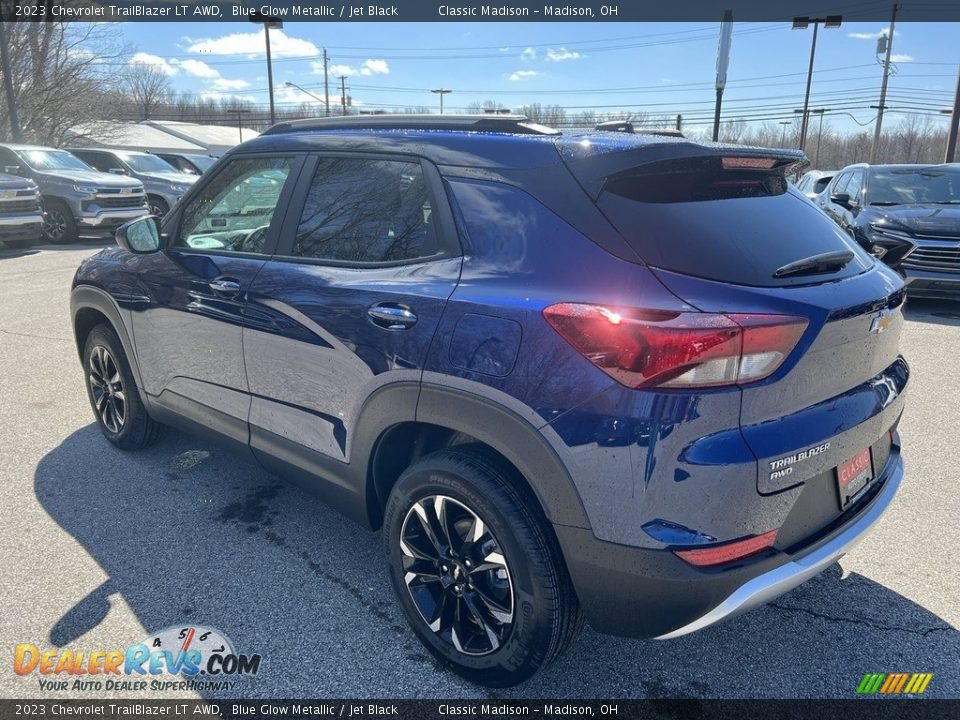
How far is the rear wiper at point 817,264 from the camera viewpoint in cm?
203

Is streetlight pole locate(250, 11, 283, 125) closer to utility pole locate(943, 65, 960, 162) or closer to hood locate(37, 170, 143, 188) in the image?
hood locate(37, 170, 143, 188)

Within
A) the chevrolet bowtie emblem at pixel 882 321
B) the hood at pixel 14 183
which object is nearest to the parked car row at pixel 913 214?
the chevrolet bowtie emblem at pixel 882 321

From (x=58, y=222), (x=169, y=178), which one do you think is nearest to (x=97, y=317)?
(x=58, y=222)

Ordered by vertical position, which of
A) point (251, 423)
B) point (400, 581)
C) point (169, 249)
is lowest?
point (400, 581)

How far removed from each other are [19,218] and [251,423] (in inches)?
479

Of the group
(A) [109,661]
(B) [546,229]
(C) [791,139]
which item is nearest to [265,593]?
(A) [109,661]

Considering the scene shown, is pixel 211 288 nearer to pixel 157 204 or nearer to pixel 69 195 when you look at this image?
pixel 69 195

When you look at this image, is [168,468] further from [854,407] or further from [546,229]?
[854,407]

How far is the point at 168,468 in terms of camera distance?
3.97 m

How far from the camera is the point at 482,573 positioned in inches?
89.2

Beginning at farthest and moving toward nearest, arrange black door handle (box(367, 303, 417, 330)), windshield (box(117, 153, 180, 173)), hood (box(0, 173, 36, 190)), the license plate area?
windshield (box(117, 153, 180, 173))
hood (box(0, 173, 36, 190))
black door handle (box(367, 303, 417, 330))
the license plate area

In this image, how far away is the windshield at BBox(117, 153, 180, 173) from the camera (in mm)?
17391

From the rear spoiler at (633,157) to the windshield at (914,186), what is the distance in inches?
319

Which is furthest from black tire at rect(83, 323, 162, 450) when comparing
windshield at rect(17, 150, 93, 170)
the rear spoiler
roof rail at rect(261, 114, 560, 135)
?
windshield at rect(17, 150, 93, 170)
